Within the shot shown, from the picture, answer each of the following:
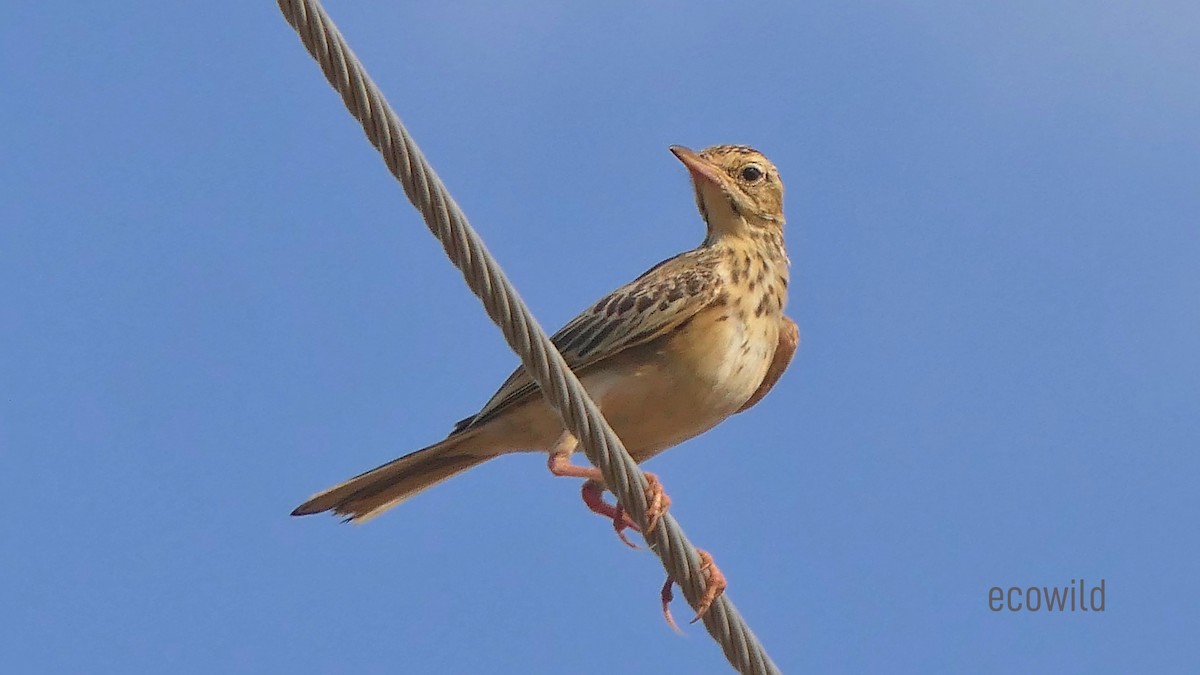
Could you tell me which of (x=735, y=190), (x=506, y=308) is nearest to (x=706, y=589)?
(x=506, y=308)

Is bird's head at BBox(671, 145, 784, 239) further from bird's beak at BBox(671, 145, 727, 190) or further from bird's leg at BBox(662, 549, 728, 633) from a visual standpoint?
bird's leg at BBox(662, 549, 728, 633)

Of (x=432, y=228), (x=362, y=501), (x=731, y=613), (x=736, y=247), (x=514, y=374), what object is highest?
(x=736, y=247)

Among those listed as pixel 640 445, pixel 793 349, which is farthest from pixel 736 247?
pixel 640 445

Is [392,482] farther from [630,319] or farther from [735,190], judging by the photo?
[735,190]

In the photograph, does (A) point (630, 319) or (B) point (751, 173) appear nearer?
(A) point (630, 319)

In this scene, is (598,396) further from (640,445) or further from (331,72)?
(331,72)
